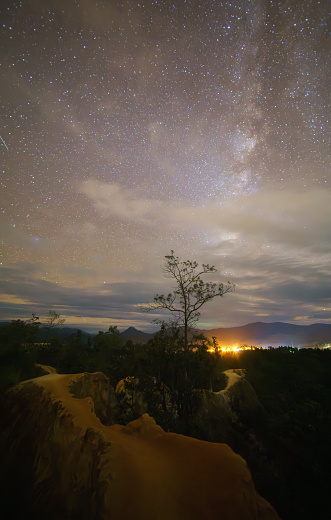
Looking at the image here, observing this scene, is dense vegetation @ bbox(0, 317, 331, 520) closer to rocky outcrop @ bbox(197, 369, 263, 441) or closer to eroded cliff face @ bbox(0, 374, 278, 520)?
rocky outcrop @ bbox(197, 369, 263, 441)

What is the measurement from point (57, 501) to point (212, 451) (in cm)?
389

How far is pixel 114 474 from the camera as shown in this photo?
4.99 m

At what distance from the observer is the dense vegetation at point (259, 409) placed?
29.2ft

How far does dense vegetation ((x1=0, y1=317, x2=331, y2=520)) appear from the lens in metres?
8.91

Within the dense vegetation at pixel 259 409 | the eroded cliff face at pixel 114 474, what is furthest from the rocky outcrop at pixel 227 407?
the eroded cliff face at pixel 114 474

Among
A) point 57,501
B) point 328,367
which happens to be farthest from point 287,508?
point 328,367

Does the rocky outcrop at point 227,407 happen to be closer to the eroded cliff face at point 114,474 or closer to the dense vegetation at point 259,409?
the dense vegetation at point 259,409

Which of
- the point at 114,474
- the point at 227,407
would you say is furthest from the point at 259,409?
the point at 114,474

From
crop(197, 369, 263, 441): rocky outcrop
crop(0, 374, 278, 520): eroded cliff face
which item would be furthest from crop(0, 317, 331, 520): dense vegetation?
A: crop(0, 374, 278, 520): eroded cliff face

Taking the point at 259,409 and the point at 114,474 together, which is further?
the point at 259,409

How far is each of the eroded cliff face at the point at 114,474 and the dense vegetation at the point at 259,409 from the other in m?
3.92

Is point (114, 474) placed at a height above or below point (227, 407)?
above

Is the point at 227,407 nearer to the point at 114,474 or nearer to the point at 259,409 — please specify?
the point at 259,409

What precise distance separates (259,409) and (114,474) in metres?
13.3
